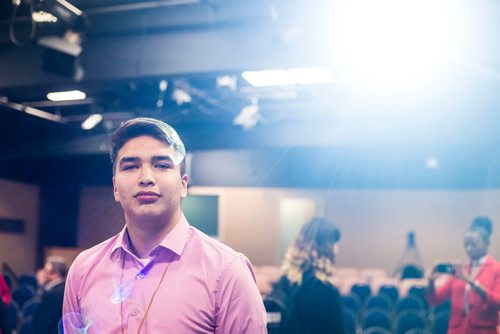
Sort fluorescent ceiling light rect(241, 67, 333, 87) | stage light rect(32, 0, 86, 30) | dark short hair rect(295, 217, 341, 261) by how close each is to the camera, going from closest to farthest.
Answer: dark short hair rect(295, 217, 341, 261) < stage light rect(32, 0, 86, 30) < fluorescent ceiling light rect(241, 67, 333, 87)

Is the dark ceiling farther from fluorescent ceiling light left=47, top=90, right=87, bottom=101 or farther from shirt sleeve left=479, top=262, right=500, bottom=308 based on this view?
shirt sleeve left=479, top=262, right=500, bottom=308

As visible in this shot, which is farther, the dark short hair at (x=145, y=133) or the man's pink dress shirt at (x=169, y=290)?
the dark short hair at (x=145, y=133)

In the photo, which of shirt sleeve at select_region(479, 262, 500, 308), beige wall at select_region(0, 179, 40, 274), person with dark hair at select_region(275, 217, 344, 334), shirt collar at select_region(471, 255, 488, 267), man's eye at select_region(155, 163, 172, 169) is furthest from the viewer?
beige wall at select_region(0, 179, 40, 274)

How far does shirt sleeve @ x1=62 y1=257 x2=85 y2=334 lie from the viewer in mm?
1448

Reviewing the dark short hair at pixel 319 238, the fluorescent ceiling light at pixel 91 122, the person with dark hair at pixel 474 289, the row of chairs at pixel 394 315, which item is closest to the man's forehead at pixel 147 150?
the dark short hair at pixel 319 238

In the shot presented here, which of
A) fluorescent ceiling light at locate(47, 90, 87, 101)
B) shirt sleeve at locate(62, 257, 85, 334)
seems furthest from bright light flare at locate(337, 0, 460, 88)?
fluorescent ceiling light at locate(47, 90, 87, 101)

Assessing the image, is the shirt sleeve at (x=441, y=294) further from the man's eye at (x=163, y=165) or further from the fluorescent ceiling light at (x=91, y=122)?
the fluorescent ceiling light at (x=91, y=122)

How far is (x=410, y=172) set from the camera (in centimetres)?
1221

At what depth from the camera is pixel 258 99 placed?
360 inches

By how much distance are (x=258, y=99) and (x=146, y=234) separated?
25.6 feet

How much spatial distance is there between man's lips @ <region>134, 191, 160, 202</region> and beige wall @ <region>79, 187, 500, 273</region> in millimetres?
11412

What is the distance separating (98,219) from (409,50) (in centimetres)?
986

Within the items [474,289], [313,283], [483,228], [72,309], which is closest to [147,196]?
[72,309]

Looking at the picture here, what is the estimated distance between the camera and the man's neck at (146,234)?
1.44m
